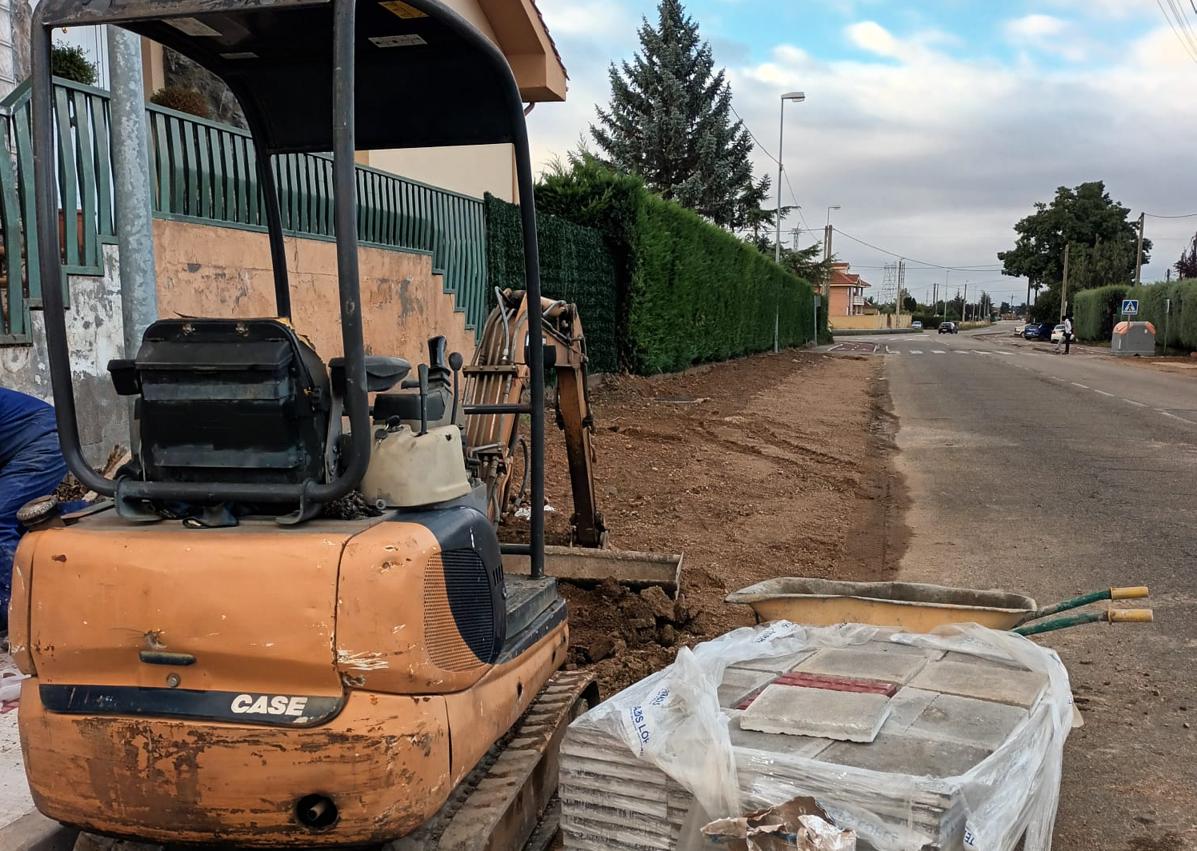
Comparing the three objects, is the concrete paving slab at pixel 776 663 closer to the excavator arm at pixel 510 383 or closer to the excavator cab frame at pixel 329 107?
the excavator cab frame at pixel 329 107

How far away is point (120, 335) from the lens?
21.4 feet

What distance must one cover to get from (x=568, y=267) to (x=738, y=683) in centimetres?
1235

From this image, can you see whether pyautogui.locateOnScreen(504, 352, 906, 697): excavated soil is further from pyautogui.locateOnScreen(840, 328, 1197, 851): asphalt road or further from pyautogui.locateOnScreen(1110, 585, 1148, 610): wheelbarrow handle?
pyautogui.locateOnScreen(1110, 585, 1148, 610): wheelbarrow handle

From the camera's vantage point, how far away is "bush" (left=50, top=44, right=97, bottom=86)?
9797mm

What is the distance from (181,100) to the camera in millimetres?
10672

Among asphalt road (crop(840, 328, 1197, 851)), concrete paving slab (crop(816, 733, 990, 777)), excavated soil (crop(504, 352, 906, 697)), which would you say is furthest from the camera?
excavated soil (crop(504, 352, 906, 697))

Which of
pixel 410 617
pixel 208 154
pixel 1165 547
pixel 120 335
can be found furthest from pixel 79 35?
pixel 1165 547

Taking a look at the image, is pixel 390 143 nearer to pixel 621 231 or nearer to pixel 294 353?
pixel 294 353

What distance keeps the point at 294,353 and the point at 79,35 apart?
10.2 metres

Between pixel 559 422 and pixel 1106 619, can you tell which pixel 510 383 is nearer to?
pixel 559 422

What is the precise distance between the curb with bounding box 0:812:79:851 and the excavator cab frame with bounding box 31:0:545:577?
1.29 m

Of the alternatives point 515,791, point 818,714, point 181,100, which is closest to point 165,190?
point 181,100

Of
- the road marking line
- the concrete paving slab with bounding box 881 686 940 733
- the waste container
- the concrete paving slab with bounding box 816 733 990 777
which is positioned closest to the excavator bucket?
the concrete paving slab with bounding box 881 686 940 733

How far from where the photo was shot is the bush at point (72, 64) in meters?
9.80
